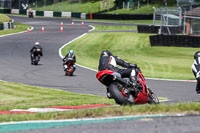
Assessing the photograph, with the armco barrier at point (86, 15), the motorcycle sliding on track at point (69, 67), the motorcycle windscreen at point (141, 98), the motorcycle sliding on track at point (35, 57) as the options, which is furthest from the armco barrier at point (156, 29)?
the motorcycle windscreen at point (141, 98)

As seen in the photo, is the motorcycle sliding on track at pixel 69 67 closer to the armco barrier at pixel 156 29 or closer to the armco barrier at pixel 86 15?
the armco barrier at pixel 156 29

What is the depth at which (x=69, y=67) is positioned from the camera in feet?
74.1

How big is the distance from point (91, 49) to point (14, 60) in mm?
8396

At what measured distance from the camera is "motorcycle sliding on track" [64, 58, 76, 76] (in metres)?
22.4

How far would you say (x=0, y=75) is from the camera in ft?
72.8

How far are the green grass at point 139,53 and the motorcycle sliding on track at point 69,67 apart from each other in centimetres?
343

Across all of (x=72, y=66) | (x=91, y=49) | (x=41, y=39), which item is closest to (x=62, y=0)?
(x=41, y=39)

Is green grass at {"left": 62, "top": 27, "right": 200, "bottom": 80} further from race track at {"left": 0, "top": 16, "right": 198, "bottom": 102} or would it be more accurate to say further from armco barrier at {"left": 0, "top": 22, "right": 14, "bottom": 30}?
armco barrier at {"left": 0, "top": 22, "right": 14, "bottom": 30}

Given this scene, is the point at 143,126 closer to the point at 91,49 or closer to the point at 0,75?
the point at 0,75

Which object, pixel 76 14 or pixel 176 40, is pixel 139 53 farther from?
pixel 76 14

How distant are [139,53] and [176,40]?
151 inches

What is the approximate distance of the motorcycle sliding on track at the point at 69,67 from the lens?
22.4 meters

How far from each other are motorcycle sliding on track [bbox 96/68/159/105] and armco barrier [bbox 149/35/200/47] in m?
24.9

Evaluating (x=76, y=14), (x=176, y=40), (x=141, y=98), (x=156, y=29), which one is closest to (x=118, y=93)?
(x=141, y=98)
